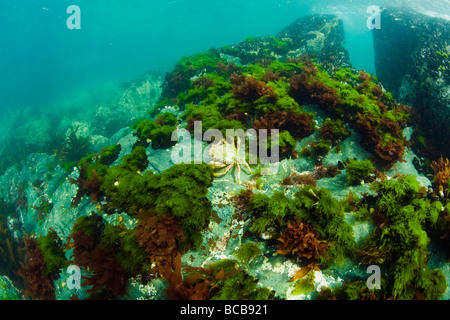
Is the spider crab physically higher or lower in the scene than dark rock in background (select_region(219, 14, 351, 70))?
lower

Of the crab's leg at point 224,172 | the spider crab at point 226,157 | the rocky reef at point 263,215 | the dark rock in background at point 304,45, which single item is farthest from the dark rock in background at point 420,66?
the crab's leg at point 224,172

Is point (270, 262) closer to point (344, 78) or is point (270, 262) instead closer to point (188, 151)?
point (188, 151)

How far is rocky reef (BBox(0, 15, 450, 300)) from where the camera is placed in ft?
13.4

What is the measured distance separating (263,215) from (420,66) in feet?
51.6

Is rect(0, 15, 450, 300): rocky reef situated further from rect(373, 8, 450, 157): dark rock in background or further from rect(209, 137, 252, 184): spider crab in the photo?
rect(373, 8, 450, 157): dark rock in background

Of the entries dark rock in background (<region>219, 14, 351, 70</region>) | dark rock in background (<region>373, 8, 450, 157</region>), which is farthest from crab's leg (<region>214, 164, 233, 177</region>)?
dark rock in background (<region>219, 14, 351, 70</region>)

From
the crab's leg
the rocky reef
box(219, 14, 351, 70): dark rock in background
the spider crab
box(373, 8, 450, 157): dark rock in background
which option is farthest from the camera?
box(219, 14, 351, 70): dark rock in background

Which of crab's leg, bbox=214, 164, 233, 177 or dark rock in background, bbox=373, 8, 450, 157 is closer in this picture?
crab's leg, bbox=214, 164, 233, 177

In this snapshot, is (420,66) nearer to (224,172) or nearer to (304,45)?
(304,45)

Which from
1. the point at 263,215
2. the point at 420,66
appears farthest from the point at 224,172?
the point at 420,66

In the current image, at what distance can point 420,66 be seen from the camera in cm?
1266

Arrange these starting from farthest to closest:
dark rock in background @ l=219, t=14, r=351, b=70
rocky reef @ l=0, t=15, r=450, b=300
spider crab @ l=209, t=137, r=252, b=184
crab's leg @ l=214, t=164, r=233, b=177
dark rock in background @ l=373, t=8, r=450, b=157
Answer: dark rock in background @ l=219, t=14, r=351, b=70
dark rock in background @ l=373, t=8, r=450, b=157
spider crab @ l=209, t=137, r=252, b=184
crab's leg @ l=214, t=164, r=233, b=177
rocky reef @ l=0, t=15, r=450, b=300

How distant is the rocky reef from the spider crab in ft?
0.25
